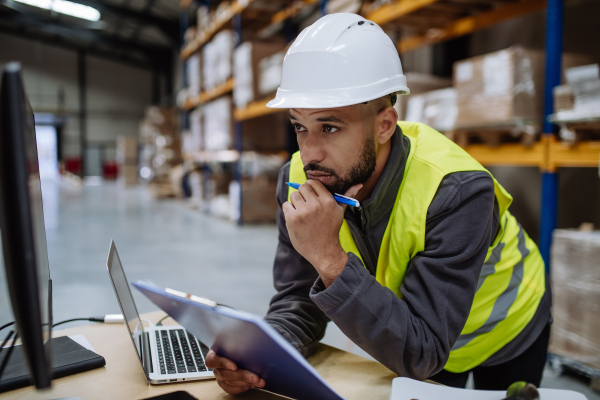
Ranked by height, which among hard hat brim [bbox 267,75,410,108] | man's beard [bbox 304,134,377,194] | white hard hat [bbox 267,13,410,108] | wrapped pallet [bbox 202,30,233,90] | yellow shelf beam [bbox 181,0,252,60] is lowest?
man's beard [bbox 304,134,377,194]

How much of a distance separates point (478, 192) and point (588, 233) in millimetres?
→ 1811

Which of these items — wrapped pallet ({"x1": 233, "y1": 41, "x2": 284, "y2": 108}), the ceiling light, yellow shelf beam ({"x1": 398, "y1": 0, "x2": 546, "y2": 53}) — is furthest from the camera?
the ceiling light

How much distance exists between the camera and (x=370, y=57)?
1.22 meters

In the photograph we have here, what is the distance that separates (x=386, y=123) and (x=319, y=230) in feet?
1.21

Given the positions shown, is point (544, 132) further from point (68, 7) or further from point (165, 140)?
point (68, 7)

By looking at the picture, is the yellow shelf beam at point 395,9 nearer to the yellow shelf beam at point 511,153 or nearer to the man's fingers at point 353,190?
the yellow shelf beam at point 511,153

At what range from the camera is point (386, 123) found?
4.19 feet

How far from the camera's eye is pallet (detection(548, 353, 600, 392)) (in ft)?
7.86

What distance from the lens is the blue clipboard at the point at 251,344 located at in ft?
2.52

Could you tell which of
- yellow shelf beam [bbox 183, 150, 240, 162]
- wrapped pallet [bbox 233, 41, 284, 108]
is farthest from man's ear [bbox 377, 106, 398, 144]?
yellow shelf beam [bbox 183, 150, 240, 162]

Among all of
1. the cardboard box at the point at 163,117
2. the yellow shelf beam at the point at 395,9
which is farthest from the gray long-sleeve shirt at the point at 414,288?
the cardboard box at the point at 163,117

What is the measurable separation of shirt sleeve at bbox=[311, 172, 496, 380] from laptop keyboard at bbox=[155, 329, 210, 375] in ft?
1.20

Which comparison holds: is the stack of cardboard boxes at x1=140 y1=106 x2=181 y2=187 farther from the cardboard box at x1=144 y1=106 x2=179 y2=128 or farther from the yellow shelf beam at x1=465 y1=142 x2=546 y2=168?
the yellow shelf beam at x1=465 y1=142 x2=546 y2=168

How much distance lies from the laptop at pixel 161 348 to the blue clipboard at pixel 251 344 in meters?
0.12
